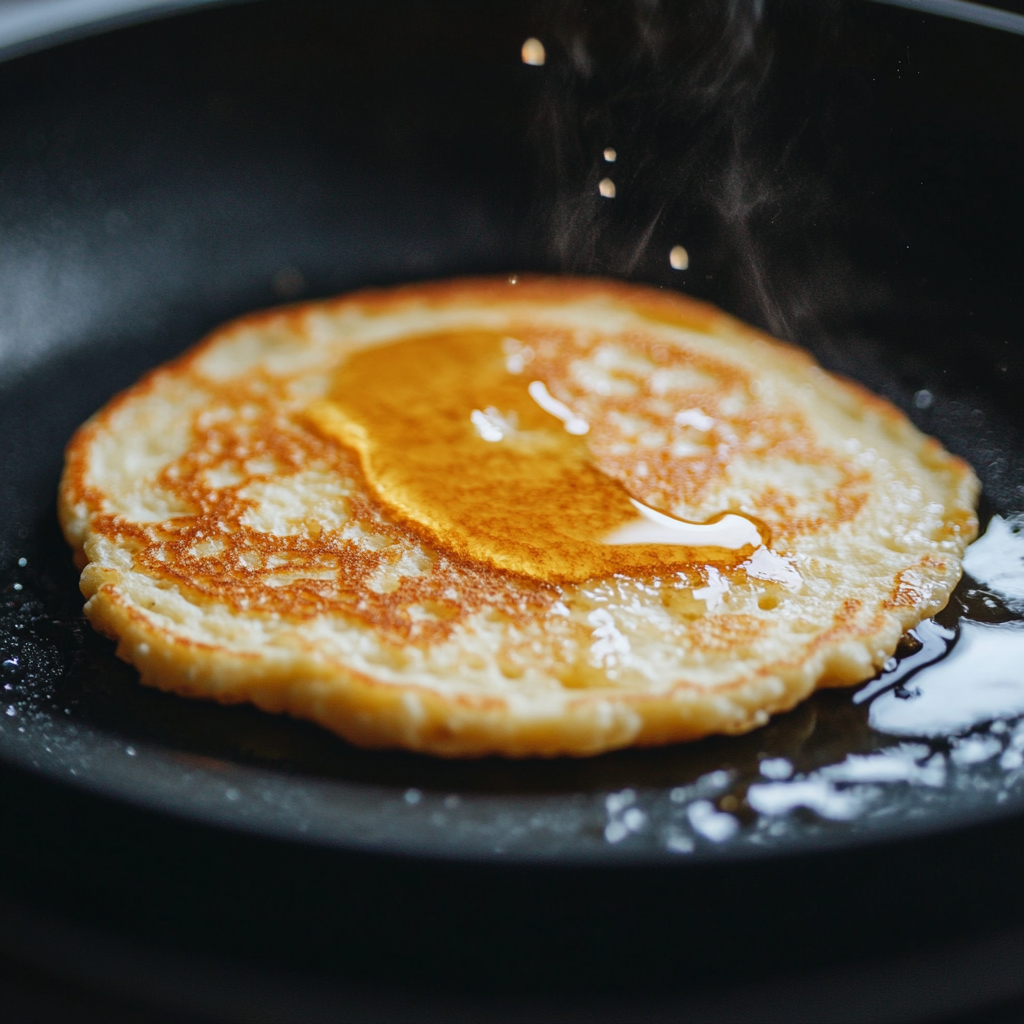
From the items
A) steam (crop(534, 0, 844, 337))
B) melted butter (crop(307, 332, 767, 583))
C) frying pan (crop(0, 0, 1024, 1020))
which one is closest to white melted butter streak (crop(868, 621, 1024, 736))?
frying pan (crop(0, 0, 1024, 1020))

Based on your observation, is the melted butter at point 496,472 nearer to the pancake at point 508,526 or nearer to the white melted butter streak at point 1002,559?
the pancake at point 508,526

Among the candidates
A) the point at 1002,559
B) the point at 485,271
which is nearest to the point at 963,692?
the point at 1002,559

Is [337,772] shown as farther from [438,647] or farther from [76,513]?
[76,513]

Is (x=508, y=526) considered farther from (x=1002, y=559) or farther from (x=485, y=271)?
(x=485, y=271)

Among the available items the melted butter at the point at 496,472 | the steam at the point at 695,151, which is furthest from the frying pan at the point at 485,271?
the melted butter at the point at 496,472

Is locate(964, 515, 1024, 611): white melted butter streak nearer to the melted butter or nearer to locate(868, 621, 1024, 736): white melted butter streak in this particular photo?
locate(868, 621, 1024, 736): white melted butter streak
